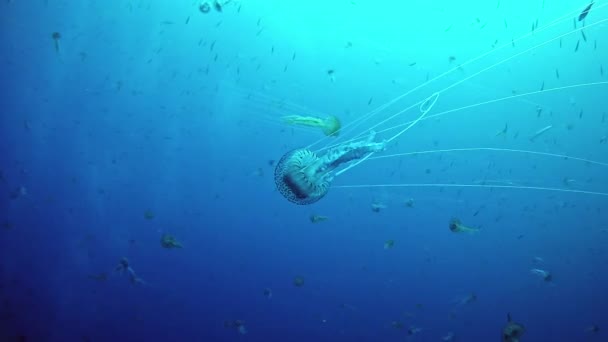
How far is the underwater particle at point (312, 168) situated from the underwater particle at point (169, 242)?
38.7 inches

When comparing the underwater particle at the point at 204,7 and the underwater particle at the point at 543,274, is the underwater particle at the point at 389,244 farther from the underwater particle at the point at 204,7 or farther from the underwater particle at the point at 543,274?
the underwater particle at the point at 204,7

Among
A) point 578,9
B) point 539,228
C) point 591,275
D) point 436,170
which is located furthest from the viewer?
point 591,275

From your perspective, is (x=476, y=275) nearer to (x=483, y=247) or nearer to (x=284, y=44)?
(x=483, y=247)

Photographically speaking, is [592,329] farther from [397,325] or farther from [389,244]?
[389,244]

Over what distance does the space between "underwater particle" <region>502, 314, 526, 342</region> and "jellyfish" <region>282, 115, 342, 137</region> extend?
255cm

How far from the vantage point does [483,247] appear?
9.79 ft

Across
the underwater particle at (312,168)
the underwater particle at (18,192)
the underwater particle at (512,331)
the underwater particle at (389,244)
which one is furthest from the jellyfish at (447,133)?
the underwater particle at (18,192)

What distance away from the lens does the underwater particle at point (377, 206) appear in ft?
9.25

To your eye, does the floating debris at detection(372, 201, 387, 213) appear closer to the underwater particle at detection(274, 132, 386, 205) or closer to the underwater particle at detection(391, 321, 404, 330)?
the underwater particle at detection(274, 132, 386, 205)

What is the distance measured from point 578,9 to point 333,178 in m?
2.10

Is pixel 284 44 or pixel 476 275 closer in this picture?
pixel 284 44

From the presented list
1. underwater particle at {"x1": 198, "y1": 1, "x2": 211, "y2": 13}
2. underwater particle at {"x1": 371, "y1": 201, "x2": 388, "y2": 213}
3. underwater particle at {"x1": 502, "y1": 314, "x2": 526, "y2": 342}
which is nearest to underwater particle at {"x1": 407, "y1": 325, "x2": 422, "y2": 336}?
underwater particle at {"x1": 502, "y1": 314, "x2": 526, "y2": 342}

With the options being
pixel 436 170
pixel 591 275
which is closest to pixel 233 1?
pixel 436 170

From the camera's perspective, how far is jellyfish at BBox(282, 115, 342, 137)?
2.57m
